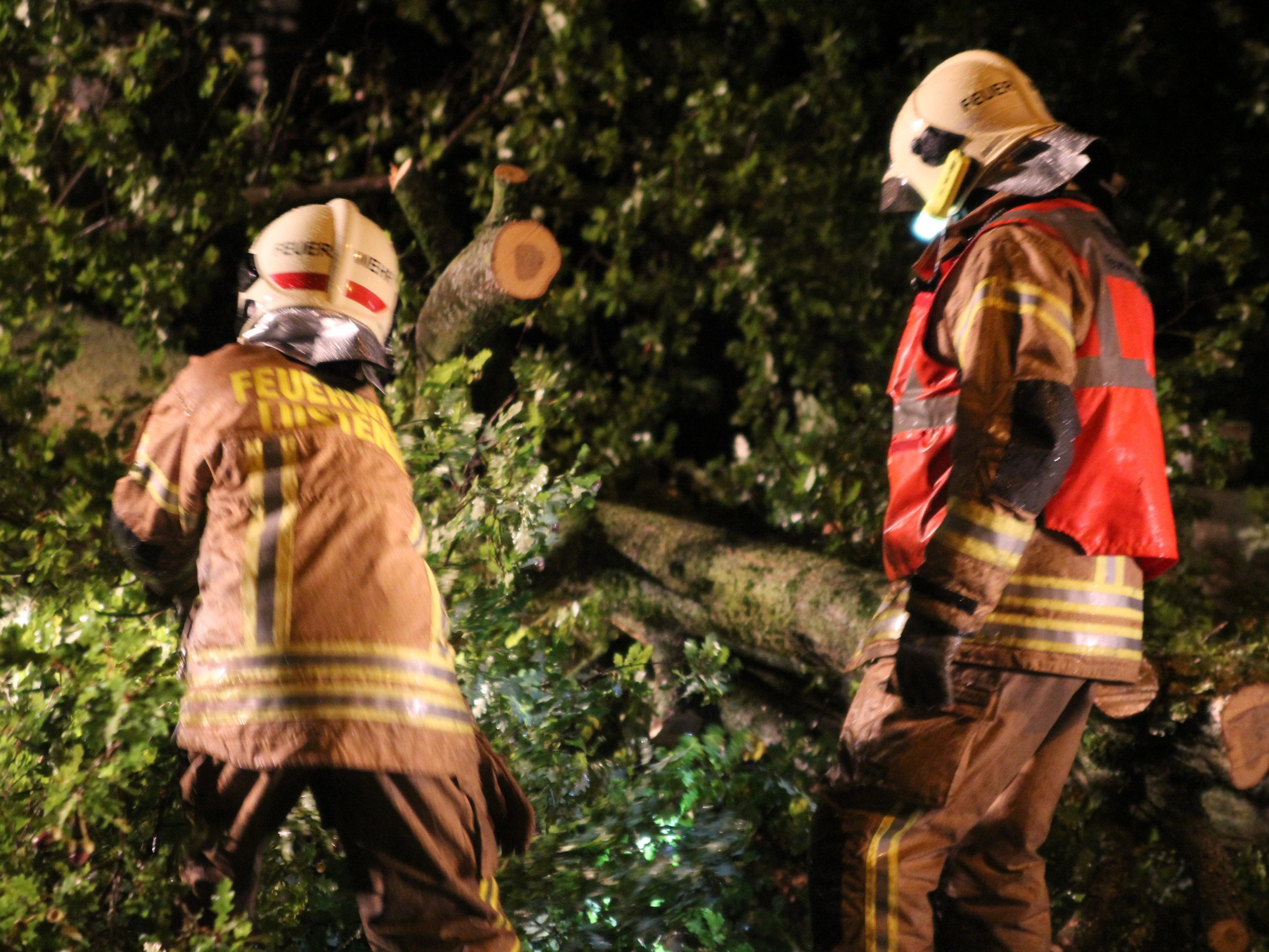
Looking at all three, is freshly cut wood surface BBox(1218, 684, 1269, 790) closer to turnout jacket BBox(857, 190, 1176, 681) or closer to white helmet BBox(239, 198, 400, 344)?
turnout jacket BBox(857, 190, 1176, 681)

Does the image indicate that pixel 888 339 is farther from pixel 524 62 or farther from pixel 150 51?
pixel 150 51

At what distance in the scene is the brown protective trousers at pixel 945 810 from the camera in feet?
6.73

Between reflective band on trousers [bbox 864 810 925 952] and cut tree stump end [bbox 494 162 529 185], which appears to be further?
cut tree stump end [bbox 494 162 529 185]

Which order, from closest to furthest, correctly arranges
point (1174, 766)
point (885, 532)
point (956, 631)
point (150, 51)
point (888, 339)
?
1. point (956, 631)
2. point (885, 532)
3. point (1174, 766)
4. point (150, 51)
5. point (888, 339)

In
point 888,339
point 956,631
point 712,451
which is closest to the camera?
point 956,631

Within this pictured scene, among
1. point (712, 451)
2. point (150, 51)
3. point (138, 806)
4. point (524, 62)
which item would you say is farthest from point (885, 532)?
point (712, 451)

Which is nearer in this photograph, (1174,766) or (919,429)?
(919,429)

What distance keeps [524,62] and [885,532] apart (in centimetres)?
440

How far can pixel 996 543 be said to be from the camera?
6.31ft

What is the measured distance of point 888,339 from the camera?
538 centimetres

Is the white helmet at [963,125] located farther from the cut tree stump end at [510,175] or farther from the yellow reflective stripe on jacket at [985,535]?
the cut tree stump end at [510,175]

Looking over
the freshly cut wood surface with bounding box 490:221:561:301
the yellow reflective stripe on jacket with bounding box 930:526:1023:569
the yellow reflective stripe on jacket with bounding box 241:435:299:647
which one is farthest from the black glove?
the freshly cut wood surface with bounding box 490:221:561:301

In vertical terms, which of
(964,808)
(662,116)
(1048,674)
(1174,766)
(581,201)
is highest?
(662,116)

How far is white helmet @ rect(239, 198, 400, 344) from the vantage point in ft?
7.17
